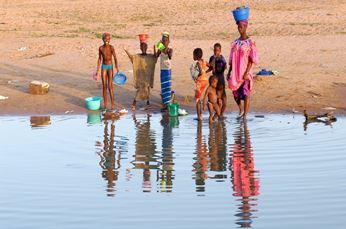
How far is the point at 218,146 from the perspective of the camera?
43.3ft

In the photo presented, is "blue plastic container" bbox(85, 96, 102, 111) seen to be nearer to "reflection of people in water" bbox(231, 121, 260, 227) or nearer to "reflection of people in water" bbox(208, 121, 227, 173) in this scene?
"reflection of people in water" bbox(208, 121, 227, 173)

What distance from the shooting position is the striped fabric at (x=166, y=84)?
56.6 feet

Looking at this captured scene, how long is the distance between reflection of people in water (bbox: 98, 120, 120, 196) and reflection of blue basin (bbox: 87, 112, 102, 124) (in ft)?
5.91

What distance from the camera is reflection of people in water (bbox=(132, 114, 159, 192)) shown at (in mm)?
10984

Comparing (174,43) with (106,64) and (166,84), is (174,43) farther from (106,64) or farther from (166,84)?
(166,84)

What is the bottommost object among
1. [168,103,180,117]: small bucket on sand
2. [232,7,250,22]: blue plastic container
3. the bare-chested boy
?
[168,103,180,117]: small bucket on sand

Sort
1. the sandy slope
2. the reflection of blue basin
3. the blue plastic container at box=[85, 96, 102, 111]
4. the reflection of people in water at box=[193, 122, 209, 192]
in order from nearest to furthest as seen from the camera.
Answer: the reflection of people in water at box=[193, 122, 209, 192], the reflection of blue basin, the blue plastic container at box=[85, 96, 102, 111], the sandy slope

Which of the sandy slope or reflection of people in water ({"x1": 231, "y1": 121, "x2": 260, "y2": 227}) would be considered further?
the sandy slope

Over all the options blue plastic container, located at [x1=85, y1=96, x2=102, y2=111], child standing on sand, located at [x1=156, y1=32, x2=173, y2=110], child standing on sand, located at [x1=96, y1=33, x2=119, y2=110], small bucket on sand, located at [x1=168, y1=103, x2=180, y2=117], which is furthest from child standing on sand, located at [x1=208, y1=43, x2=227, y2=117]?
blue plastic container, located at [x1=85, y1=96, x2=102, y2=111]

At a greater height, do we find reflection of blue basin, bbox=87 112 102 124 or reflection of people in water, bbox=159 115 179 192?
reflection of blue basin, bbox=87 112 102 124

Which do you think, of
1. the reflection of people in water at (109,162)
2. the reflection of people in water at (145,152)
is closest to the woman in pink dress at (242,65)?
the reflection of people in water at (145,152)

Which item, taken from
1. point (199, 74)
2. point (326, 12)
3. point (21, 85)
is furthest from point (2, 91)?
point (326, 12)

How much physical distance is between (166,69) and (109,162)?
544cm

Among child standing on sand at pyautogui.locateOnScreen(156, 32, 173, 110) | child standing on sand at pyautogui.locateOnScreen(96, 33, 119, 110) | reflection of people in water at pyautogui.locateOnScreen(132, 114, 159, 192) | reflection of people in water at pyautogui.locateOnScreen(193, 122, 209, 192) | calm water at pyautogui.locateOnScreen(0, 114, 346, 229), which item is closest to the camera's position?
calm water at pyautogui.locateOnScreen(0, 114, 346, 229)
